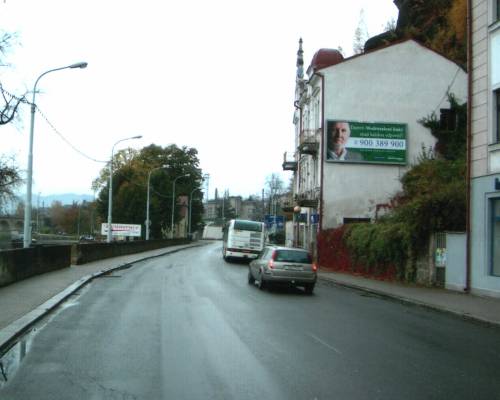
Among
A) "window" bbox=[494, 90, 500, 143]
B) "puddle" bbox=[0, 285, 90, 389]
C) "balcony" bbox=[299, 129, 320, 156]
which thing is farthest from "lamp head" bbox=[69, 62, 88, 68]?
"balcony" bbox=[299, 129, 320, 156]

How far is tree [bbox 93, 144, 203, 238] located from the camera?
253ft

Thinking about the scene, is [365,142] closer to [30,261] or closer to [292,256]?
[292,256]

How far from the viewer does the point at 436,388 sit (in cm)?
671

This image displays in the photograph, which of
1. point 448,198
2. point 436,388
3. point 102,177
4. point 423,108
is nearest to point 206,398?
point 436,388

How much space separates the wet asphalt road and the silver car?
3592 mm

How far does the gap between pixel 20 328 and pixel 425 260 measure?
15430 mm

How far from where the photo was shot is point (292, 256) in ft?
63.0

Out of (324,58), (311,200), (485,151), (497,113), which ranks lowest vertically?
(311,200)

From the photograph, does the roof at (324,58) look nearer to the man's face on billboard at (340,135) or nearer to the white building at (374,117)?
the white building at (374,117)

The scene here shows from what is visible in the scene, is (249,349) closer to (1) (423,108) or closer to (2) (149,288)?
(2) (149,288)

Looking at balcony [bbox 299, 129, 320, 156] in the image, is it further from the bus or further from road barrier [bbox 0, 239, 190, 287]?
road barrier [bbox 0, 239, 190, 287]

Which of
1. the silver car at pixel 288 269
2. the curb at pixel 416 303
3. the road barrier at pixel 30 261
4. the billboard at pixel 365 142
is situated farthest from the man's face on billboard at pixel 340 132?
the silver car at pixel 288 269

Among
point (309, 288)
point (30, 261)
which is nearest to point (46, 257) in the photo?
point (30, 261)

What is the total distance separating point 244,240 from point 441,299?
23.3 metres
